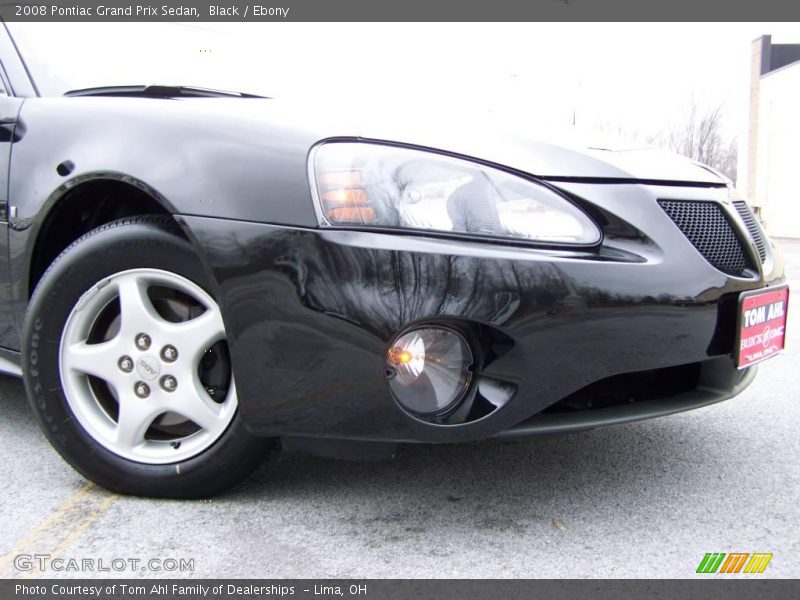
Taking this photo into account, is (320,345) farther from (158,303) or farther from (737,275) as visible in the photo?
(737,275)

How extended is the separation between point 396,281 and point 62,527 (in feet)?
3.89

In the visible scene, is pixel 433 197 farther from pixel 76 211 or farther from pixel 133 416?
pixel 76 211

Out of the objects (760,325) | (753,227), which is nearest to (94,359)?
(760,325)

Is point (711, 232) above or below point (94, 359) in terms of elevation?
above

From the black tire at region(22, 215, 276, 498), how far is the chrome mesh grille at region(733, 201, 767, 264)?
1.64 meters

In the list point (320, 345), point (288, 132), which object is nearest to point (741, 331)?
point (320, 345)

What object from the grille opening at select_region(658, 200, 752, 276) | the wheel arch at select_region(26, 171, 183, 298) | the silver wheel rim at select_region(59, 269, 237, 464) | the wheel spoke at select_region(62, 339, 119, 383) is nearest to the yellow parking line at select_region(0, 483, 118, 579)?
the silver wheel rim at select_region(59, 269, 237, 464)

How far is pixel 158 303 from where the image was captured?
7.16ft

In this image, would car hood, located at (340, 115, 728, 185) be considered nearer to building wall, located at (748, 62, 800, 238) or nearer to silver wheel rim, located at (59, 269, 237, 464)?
silver wheel rim, located at (59, 269, 237, 464)

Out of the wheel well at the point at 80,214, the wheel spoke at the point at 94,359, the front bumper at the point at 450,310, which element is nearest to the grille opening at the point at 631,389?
the front bumper at the point at 450,310

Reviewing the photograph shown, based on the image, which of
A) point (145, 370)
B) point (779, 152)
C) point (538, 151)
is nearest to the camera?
point (538, 151)

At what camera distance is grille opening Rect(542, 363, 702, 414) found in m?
2.10

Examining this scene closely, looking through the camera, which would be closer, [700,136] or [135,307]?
[135,307]

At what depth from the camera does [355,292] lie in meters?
1.81
